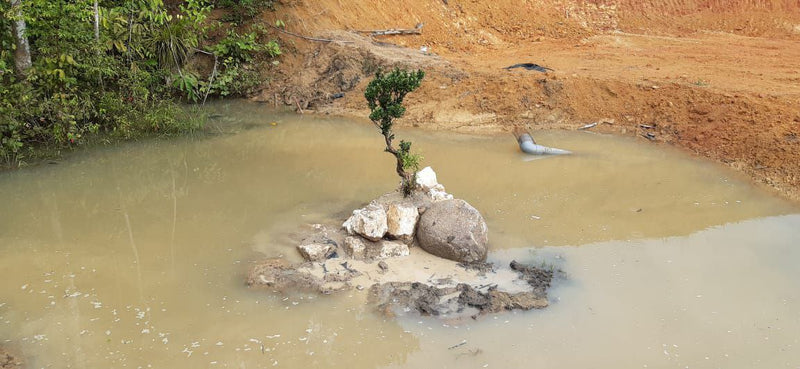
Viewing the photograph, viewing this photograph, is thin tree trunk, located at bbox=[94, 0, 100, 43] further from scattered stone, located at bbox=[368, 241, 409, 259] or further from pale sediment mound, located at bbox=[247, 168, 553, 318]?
scattered stone, located at bbox=[368, 241, 409, 259]

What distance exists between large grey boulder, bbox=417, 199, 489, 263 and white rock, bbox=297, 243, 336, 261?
0.92 m

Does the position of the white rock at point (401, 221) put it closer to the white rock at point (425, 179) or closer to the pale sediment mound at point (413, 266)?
the pale sediment mound at point (413, 266)

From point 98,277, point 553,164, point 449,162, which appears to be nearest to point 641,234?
point 553,164

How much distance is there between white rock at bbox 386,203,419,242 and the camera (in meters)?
6.53

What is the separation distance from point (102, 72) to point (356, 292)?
5.94 metres

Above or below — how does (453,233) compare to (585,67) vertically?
below

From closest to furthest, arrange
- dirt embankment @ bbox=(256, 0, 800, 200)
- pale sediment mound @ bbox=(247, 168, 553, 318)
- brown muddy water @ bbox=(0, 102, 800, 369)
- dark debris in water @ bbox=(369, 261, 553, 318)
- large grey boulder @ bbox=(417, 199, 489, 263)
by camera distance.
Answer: brown muddy water @ bbox=(0, 102, 800, 369), dark debris in water @ bbox=(369, 261, 553, 318), pale sediment mound @ bbox=(247, 168, 553, 318), large grey boulder @ bbox=(417, 199, 489, 263), dirt embankment @ bbox=(256, 0, 800, 200)

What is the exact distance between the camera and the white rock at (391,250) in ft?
21.1

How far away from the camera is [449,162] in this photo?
9.19 meters

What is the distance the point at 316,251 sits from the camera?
6.39 m

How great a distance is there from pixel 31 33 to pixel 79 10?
Answer: 682 millimetres

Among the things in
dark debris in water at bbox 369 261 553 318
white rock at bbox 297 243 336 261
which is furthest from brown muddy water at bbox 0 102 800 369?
white rock at bbox 297 243 336 261

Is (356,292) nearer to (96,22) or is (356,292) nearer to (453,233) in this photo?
(453,233)

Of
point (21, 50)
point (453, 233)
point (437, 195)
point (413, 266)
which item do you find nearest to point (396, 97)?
point (437, 195)
